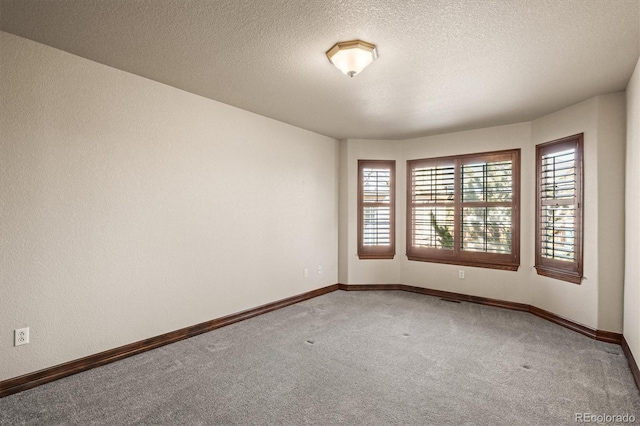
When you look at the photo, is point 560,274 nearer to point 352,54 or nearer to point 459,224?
point 459,224

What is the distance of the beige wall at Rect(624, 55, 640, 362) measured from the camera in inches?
105

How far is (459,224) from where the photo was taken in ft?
16.2

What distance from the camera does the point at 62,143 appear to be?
2.57m

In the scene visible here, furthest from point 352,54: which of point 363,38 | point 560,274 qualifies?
point 560,274

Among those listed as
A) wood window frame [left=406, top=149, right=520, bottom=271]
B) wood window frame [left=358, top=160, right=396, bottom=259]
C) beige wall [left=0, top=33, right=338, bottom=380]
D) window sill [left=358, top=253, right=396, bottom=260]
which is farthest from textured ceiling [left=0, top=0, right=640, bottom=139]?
window sill [left=358, top=253, right=396, bottom=260]

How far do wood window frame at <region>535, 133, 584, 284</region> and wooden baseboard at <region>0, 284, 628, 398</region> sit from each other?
1.69ft

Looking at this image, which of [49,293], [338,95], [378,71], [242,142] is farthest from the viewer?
[242,142]

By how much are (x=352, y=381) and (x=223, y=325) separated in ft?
5.80

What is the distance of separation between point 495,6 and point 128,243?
130 inches

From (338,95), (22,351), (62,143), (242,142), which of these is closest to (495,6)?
(338,95)

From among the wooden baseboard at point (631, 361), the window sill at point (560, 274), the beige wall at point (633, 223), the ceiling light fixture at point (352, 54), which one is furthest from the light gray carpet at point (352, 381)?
the ceiling light fixture at point (352, 54)

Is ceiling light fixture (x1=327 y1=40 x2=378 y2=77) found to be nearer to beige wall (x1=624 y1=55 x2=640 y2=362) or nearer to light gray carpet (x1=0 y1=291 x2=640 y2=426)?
beige wall (x1=624 y1=55 x2=640 y2=362)

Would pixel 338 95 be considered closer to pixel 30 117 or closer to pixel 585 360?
pixel 30 117

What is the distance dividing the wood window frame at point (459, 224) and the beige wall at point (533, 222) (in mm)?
77
